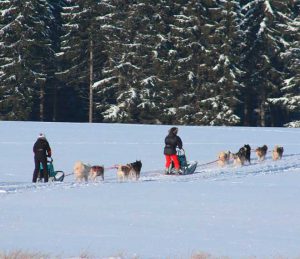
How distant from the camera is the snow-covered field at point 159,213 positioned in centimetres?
1055

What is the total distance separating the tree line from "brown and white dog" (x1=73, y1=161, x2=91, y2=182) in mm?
25580

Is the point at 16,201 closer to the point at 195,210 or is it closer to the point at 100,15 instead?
the point at 195,210

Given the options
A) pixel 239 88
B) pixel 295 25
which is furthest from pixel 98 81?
pixel 295 25

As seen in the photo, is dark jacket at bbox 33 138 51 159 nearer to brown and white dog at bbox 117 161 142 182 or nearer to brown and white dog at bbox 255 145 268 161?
brown and white dog at bbox 117 161 142 182

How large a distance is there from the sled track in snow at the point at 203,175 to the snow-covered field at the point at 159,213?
0.03 meters

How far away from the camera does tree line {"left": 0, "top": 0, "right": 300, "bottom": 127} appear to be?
45.1 metres

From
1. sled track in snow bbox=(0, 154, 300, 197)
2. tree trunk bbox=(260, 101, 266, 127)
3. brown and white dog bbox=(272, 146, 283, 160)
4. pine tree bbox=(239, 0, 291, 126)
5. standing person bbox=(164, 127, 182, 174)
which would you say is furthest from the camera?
tree trunk bbox=(260, 101, 266, 127)

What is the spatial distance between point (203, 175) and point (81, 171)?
11.7 feet

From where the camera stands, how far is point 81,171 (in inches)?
757

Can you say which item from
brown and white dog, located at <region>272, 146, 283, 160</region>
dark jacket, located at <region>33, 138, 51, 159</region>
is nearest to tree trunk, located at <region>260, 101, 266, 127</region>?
brown and white dog, located at <region>272, 146, 283, 160</region>

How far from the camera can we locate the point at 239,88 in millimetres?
46312

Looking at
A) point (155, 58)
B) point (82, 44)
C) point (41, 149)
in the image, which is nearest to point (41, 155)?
point (41, 149)

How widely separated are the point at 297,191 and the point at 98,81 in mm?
30772

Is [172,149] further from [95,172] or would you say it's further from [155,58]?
[155,58]
